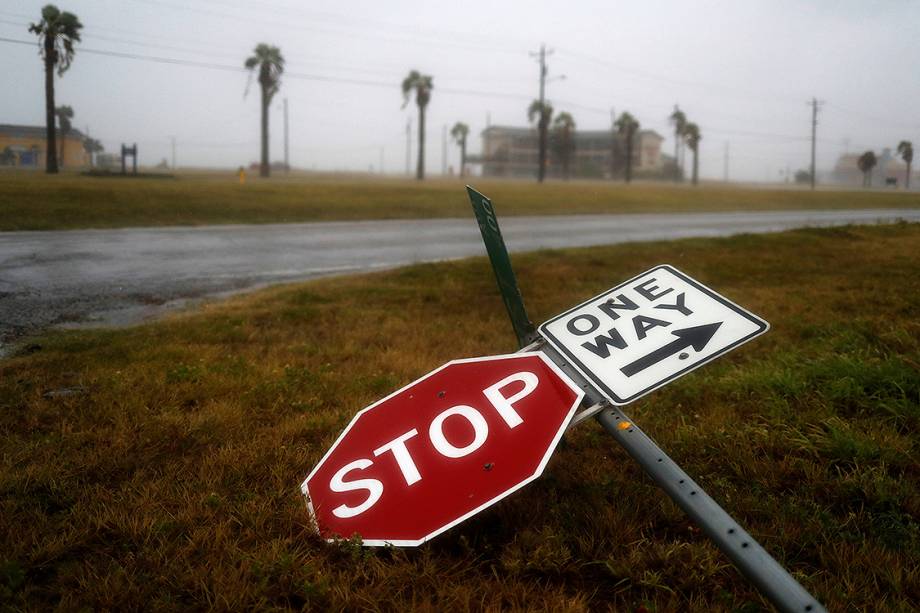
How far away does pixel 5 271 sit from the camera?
718 cm

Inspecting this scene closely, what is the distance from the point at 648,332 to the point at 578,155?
10740cm

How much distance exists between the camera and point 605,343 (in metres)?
2.17

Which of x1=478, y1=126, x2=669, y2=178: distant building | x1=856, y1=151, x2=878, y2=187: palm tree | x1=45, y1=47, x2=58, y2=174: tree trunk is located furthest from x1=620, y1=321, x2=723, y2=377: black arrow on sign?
x1=478, y1=126, x2=669, y2=178: distant building

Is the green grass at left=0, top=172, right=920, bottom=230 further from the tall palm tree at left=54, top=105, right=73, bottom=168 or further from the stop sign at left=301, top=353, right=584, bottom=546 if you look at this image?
the stop sign at left=301, top=353, right=584, bottom=546

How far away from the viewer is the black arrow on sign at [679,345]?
6.52ft

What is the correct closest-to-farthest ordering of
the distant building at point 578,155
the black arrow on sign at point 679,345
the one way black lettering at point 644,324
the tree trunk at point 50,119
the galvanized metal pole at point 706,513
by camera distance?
the galvanized metal pole at point 706,513
the black arrow on sign at point 679,345
the one way black lettering at point 644,324
the tree trunk at point 50,119
the distant building at point 578,155

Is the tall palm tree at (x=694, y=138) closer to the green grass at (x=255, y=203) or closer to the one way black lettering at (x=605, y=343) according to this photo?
the green grass at (x=255, y=203)

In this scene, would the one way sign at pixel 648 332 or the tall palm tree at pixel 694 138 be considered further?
the tall palm tree at pixel 694 138

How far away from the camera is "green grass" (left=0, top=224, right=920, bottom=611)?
6.15 feet

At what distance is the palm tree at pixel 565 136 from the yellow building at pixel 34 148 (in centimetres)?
5488

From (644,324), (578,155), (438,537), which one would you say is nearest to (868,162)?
(644,324)

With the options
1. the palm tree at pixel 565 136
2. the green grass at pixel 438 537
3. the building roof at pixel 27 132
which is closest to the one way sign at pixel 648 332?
the green grass at pixel 438 537

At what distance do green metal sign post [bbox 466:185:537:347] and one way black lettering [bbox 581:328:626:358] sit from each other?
297mm

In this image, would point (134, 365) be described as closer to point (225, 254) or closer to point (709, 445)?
point (709, 445)
